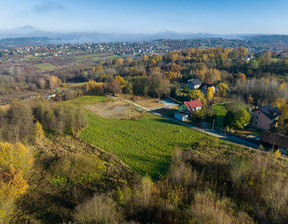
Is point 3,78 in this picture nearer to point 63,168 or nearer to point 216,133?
point 63,168

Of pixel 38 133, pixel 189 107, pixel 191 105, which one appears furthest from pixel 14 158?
pixel 191 105

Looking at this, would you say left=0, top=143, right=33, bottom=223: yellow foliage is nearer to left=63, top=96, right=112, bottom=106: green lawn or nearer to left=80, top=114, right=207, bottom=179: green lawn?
left=80, top=114, right=207, bottom=179: green lawn

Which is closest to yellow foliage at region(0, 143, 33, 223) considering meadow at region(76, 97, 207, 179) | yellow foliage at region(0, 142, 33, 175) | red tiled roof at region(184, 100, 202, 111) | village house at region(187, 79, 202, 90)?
yellow foliage at region(0, 142, 33, 175)

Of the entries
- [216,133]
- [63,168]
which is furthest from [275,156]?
[63,168]

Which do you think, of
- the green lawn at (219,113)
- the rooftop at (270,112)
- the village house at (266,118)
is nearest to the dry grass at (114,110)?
the green lawn at (219,113)

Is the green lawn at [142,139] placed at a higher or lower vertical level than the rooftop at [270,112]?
lower

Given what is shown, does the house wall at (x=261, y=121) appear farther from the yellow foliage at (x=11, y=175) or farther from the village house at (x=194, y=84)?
the yellow foliage at (x=11, y=175)
